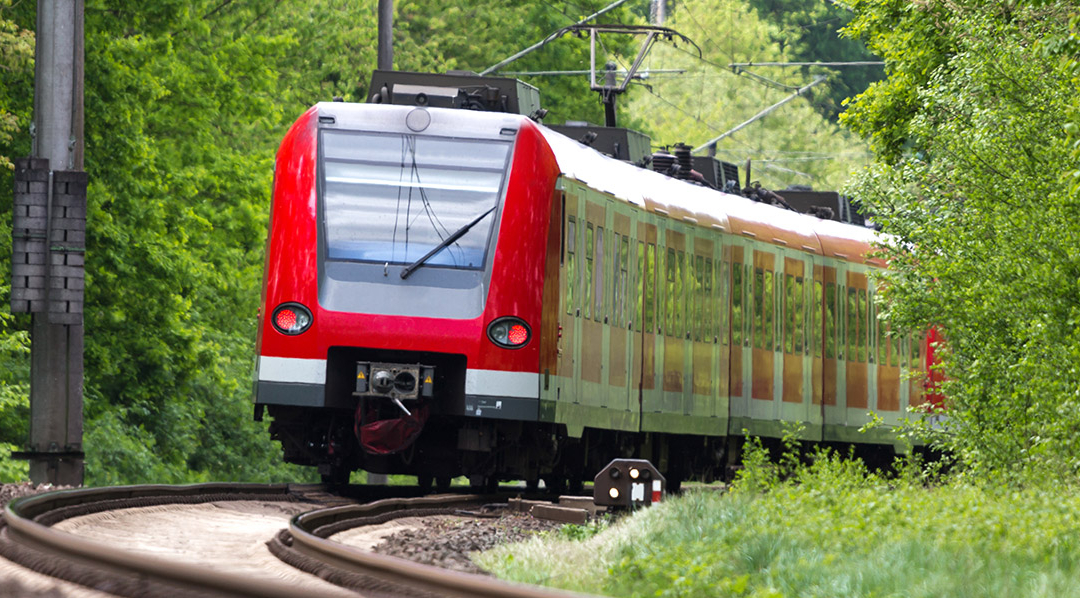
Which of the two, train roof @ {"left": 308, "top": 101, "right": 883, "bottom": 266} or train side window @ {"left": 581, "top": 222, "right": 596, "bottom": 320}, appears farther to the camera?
train side window @ {"left": 581, "top": 222, "right": 596, "bottom": 320}

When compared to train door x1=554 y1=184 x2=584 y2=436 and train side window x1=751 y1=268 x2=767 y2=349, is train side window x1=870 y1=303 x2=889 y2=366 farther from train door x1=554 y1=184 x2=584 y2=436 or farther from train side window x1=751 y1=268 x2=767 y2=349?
train door x1=554 y1=184 x2=584 y2=436

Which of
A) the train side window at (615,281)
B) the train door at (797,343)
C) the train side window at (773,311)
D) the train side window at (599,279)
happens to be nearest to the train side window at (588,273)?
the train side window at (599,279)

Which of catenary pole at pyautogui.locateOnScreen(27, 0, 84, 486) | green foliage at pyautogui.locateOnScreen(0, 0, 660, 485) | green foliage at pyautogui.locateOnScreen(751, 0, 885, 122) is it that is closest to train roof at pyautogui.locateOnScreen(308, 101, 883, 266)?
catenary pole at pyautogui.locateOnScreen(27, 0, 84, 486)

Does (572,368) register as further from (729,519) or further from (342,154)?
(729,519)

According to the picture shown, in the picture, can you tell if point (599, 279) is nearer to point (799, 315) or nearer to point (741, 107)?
point (799, 315)

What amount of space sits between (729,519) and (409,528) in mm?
2207

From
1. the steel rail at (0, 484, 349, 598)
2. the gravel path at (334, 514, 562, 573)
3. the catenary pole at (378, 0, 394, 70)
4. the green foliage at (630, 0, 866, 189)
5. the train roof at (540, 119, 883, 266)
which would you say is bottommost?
the gravel path at (334, 514, 562, 573)

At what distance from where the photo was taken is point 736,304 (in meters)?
21.9

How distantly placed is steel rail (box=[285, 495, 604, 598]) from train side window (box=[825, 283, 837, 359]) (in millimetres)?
12042

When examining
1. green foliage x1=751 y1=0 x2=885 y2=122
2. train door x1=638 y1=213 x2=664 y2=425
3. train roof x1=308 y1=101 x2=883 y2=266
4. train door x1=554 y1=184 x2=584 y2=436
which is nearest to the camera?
train roof x1=308 y1=101 x2=883 y2=266

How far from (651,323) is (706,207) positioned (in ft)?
8.01

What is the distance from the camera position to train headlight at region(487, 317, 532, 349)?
15594 millimetres

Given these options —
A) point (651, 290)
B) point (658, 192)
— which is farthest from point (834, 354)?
point (651, 290)

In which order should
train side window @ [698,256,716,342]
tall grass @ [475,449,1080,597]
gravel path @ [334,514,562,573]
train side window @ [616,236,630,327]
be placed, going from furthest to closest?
train side window @ [698,256,716,342] → train side window @ [616,236,630,327] → gravel path @ [334,514,562,573] → tall grass @ [475,449,1080,597]
